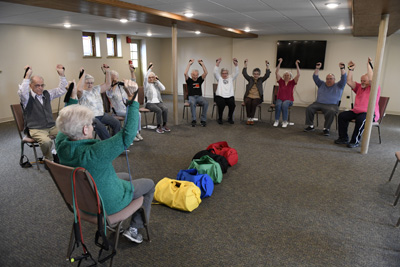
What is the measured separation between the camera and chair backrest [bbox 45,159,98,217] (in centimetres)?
169

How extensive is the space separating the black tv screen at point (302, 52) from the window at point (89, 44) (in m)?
6.18

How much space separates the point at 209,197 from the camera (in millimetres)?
3223

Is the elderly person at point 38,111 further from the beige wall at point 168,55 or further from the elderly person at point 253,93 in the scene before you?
the elderly person at point 253,93

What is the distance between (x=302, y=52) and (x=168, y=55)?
5543 millimetres

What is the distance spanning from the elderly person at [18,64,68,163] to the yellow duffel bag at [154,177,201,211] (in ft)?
6.20

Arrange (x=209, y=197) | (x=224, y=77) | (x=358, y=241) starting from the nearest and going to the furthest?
(x=358, y=241) → (x=209, y=197) → (x=224, y=77)

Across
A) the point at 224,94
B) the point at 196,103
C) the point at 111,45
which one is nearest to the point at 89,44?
the point at 111,45

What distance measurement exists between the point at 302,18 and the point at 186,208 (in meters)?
4.80

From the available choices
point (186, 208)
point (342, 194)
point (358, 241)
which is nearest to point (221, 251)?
point (186, 208)

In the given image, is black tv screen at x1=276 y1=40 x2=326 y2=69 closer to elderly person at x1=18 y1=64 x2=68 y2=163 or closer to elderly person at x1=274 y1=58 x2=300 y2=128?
elderly person at x1=274 y1=58 x2=300 y2=128

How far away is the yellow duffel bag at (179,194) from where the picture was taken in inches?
→ 114

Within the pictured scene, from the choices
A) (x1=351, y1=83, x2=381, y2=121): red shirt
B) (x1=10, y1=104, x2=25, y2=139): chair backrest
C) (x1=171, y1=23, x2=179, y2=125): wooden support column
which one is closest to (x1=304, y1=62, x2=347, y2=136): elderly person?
(x1=351, y1=83, x2=381, y2=121): red shirt

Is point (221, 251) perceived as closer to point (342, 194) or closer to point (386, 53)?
point (342, 194)

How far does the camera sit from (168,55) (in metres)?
12.1
